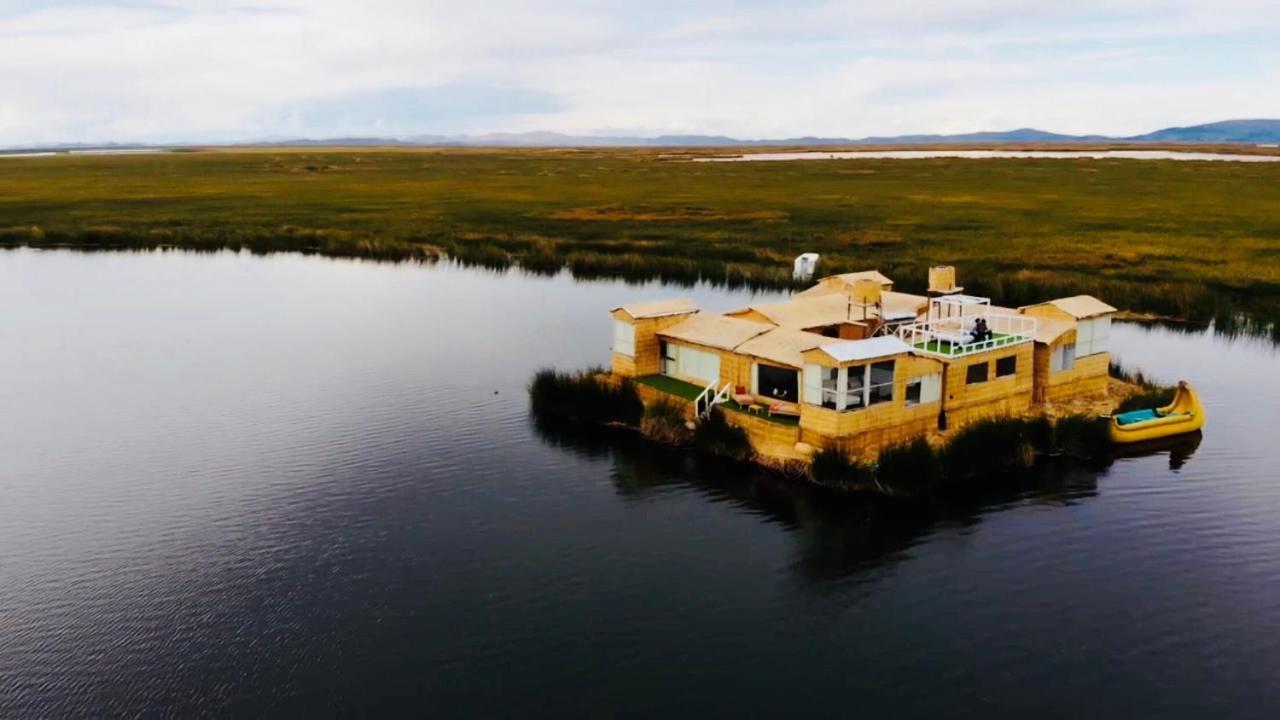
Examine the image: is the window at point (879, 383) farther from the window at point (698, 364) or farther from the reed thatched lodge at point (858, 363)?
the window at point (698, 364)

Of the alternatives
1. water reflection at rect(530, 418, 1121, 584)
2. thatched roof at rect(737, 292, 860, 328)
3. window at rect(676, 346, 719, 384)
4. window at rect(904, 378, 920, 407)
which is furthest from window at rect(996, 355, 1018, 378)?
window at rect(676, 346, 719, 384)

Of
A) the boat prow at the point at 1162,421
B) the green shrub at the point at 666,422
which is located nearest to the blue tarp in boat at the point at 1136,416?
the boat prow at the point at 1162,421

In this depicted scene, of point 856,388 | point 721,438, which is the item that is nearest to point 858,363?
point 856,388

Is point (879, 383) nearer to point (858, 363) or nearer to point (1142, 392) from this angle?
point (858, 363)

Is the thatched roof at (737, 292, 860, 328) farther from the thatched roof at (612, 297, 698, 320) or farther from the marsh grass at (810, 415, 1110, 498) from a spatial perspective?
the marsh grass at (810, 415, 1110, 498)

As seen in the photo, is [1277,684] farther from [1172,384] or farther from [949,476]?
[1172,384]

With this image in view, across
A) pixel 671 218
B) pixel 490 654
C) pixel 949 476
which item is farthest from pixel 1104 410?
pixel 671 218
